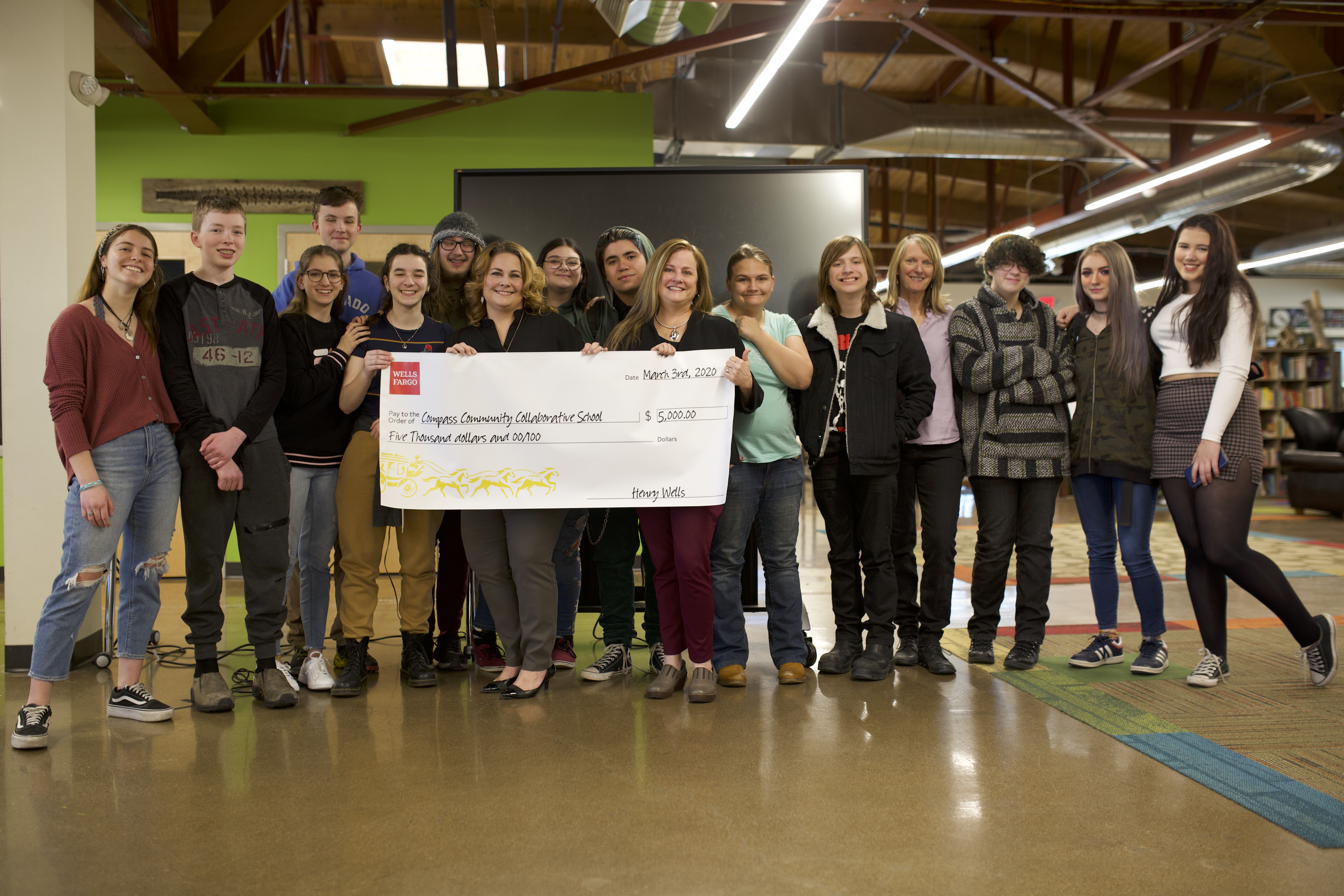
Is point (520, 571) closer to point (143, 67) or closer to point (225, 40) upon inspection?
point (143, 67)

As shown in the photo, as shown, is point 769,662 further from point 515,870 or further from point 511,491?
point 515,870

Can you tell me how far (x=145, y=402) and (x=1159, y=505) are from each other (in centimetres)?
1181

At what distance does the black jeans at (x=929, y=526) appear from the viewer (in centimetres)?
341

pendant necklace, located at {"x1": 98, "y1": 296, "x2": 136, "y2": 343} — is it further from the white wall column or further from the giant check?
the white wall column

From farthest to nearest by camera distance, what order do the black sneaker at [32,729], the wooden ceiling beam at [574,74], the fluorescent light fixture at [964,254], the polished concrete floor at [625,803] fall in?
the fluorescent light fixture at [964,254]
the wooden ceiling beam at [574,74]
the black sneaker at [32,729]
the polished concrete floor at [625,803]

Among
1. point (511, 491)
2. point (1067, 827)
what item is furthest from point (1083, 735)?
point (511, 491)

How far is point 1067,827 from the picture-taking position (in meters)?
2.07

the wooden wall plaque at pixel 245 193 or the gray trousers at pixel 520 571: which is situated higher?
the wooden wall plaque at pixel 245 193

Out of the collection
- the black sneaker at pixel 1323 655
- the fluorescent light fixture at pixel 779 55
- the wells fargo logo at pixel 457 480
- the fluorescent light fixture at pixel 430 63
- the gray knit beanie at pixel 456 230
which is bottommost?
the black sneaker at pixel 1323 655

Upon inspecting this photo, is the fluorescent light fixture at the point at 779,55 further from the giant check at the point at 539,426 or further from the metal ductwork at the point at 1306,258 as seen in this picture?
the metal ductwork at the point at 1306,258

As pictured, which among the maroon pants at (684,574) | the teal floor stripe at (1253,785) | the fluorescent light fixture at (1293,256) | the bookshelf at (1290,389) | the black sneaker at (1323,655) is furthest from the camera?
the bookshelf at (1290,389)

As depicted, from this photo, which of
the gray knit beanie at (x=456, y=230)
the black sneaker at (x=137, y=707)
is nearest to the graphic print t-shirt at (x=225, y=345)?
the gray knit beanie at (x=456, y=230)

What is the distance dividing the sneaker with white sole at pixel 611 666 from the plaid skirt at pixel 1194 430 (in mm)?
2058

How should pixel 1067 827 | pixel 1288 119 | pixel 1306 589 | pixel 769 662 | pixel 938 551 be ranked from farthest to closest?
pixel 1288 119, pixel 1306 589, pixel 769 662, pixel 938 551, pixel 1067 827
